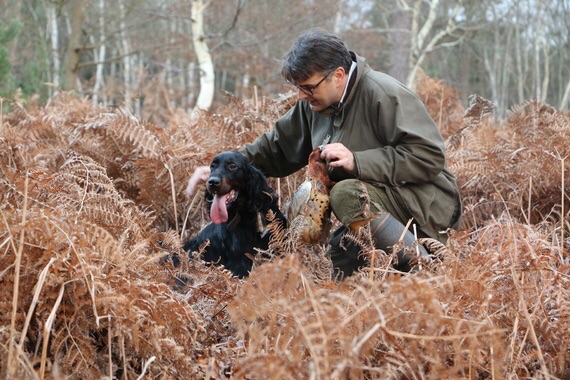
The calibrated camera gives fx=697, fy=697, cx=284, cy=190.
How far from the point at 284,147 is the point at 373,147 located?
0.82 metres

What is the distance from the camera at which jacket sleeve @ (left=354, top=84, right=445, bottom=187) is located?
4.02 m

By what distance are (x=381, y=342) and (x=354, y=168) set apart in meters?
1.84

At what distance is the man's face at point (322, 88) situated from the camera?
4.05 meters

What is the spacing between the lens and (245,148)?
197 inches

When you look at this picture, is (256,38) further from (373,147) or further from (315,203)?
(315,203)

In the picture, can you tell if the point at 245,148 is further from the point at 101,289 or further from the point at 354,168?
the point at 101,289

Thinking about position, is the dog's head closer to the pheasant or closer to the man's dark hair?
the pheasant

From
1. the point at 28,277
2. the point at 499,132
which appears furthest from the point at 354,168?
the point at 499,132

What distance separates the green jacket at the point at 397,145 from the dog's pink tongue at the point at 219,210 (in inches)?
31.2

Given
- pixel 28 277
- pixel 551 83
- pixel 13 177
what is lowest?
pixel 551 83

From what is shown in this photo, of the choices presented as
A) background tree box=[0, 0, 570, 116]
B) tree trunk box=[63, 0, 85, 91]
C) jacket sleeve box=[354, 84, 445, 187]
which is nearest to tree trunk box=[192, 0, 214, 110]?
background tree box=[0, 0, 570, 116]

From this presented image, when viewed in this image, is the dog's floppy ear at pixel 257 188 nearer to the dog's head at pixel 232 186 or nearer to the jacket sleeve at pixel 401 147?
the dog's head at pixel 232 186

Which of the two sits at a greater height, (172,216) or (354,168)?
(354,168)

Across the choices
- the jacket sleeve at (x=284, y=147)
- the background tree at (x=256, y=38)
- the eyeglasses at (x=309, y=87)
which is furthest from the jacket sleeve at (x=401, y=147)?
the background tree at (x=256, y=38)
